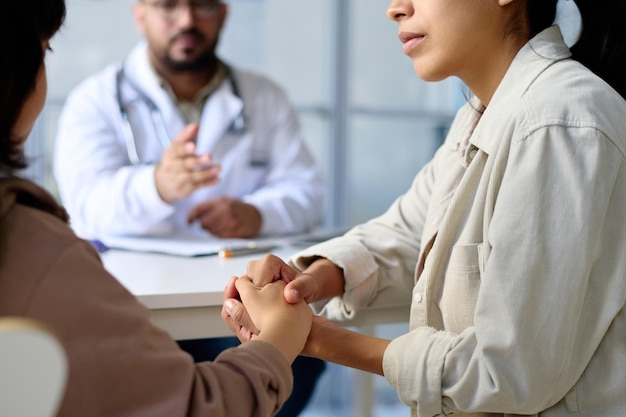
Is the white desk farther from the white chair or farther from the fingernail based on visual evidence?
the white chair

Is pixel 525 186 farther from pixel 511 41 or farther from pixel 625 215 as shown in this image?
pixel 511 41

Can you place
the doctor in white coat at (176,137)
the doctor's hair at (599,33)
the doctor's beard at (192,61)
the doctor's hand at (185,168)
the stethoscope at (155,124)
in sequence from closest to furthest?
1. the doctor's hair at (599,33)
2. the doctor's hand at (185,168)
3. the doctor in white coat at (176,137)
4. the stethoscope at (155,124)
5. the doctor's beard at (192,61)

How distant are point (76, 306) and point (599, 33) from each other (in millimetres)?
806

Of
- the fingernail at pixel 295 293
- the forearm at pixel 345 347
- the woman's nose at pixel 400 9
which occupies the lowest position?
the forearm at pixel 345 347

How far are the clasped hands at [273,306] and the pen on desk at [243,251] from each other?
0.32 metres

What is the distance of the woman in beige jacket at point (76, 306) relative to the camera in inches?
26.6

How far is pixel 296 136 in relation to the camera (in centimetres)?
253

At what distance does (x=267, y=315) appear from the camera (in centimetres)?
100

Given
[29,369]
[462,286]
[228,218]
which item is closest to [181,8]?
[228,218]

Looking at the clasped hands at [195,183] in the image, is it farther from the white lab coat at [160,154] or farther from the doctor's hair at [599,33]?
the doctor's hair at [599,33]

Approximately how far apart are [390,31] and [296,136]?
1.41 metres

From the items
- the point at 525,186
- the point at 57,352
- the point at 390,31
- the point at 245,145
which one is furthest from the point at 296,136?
the point at 57,352

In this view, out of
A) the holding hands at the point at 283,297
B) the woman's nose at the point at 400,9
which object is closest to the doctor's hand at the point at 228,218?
the holding hands at the point at 283,297

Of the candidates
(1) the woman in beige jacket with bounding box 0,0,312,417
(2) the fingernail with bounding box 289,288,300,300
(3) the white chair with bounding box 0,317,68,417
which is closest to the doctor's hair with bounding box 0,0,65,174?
(1) the woman in beige jacket with bounding box 0,0,312,417
